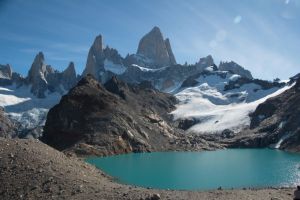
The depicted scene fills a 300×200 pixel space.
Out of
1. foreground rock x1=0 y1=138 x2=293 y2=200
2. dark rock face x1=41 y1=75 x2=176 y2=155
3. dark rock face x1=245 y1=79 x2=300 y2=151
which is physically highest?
dark rock face x1=245 y1=79 x2=300 y2=151

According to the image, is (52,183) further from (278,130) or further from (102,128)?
(278,130)

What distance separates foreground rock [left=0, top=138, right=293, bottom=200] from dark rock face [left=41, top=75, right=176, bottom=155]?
8071 centimetres

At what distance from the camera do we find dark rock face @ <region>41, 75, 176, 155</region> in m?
131

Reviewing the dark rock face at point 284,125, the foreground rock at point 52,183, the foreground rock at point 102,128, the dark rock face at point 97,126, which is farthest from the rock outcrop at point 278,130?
the foreground rock at point 52,183

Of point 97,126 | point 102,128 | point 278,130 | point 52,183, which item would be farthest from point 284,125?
point 52,183

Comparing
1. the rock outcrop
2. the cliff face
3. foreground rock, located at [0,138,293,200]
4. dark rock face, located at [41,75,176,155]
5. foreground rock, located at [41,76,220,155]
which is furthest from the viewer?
the rock outcrop

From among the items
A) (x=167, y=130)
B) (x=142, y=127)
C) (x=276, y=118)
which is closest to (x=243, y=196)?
(x=142, y=127)

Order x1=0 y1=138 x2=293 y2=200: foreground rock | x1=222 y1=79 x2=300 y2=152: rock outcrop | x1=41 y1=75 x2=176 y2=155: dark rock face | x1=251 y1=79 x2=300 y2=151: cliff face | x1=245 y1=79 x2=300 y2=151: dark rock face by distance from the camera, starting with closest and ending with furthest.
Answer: x1=0 y1=138 x2=293 y2=200: foreground rock → x1=41 y1=75 x2=176 y2=155: dark rock face → x1=251 y1=79 x2=300 y2=151: cliff face → x1=245 y1=79 x2=300 y2=151: dark rock face → x1=222 y1=79 x2=300 y2=152: rock outcrop

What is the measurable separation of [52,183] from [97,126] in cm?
10195

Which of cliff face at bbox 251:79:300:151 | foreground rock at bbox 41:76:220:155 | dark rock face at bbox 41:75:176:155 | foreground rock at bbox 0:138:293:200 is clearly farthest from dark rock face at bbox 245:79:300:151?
foreground rock at bbox 0:138:293:200

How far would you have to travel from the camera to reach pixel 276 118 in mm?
186750

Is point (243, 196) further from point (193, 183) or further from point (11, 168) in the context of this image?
point (193, 183)

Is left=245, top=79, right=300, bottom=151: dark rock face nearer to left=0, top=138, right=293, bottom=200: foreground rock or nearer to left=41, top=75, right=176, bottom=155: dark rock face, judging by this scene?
left=41, top=75, right=176, bottom=155: dark rock face

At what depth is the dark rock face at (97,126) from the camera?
13112 cm
